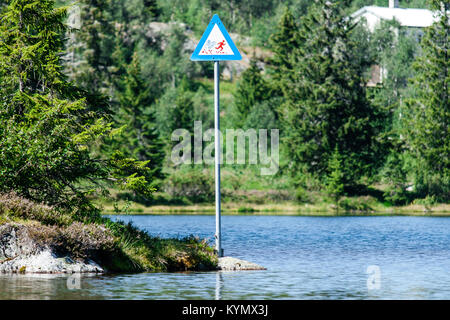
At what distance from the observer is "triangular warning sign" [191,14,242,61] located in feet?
79.2

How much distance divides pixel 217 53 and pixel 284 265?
8146mm

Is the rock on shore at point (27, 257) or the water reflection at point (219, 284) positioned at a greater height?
the rock on shore at point (27, 257)

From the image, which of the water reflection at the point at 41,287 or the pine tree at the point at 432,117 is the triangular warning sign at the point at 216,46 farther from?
the pine tree at the point at 432,117

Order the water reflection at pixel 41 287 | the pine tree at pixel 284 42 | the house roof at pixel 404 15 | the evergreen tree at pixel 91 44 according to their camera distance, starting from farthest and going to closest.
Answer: the house roof at pixel 404 15 < the pine tree at pixel 284 42 < the evergreen tree at pixel 91 44 < the water reflection at pixel 41 287

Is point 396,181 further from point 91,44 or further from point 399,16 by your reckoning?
point 399,16

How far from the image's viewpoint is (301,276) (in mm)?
22953

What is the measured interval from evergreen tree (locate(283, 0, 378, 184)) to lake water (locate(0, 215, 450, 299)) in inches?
1401

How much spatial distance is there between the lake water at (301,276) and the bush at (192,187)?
2988cm

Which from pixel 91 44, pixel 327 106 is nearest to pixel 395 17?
pixel 327 106

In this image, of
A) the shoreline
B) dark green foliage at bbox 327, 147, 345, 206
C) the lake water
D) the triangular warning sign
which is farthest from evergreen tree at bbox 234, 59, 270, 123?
the triangular warning sign

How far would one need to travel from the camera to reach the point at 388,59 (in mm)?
93625

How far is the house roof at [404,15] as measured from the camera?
11453 centimetres

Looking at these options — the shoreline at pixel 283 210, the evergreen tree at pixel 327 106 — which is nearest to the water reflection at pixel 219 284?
the shoreline at pixel 283 210
